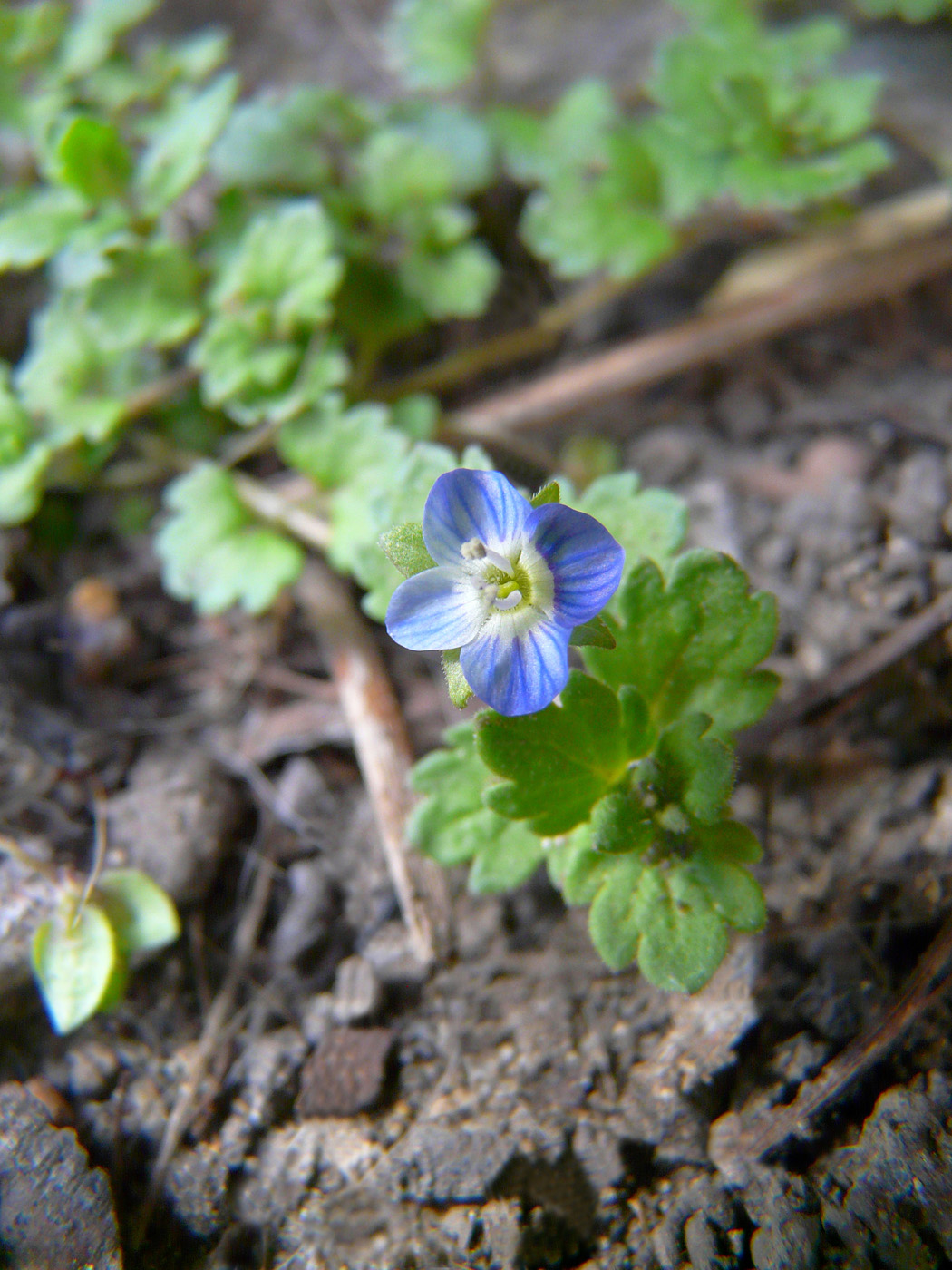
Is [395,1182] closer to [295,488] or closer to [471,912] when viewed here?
[471,912]

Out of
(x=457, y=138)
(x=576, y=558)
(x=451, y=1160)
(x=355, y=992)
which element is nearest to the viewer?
(x=576, y=558)

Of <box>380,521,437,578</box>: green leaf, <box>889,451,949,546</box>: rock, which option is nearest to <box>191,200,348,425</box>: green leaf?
<box>380,521,437,578</box>: green leaf

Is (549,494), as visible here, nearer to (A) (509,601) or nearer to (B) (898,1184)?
(A) (509,601)

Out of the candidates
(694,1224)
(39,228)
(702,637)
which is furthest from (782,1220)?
(39,228)

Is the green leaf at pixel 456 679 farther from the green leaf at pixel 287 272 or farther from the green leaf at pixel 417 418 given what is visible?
the green leaf at pixel 287 272

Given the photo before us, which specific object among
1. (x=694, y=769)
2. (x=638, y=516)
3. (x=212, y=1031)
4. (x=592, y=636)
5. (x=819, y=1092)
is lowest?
(x=819, y=1092)

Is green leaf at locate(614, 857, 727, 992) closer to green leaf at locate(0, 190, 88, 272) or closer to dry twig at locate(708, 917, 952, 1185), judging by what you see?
dry twig at locate(708, 917, 952, 1185)
